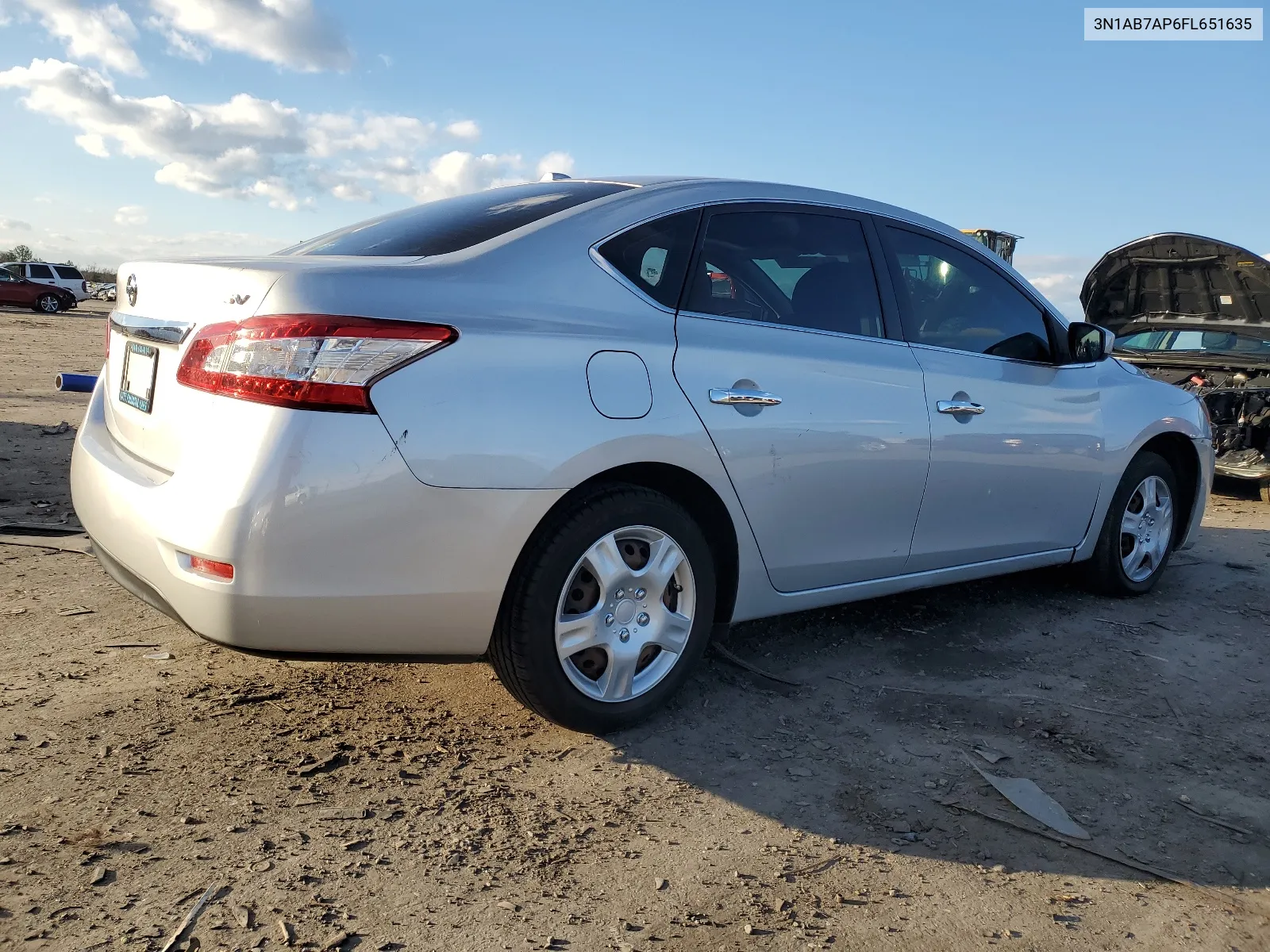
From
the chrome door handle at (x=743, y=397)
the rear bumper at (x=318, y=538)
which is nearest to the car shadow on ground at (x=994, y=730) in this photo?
the rear bumper at (x=318, y=538)

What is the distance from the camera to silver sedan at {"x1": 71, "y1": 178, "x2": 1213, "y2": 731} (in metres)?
2.44

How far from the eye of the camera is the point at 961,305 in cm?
406

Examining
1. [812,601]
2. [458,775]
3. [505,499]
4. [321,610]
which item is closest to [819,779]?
[812,601]

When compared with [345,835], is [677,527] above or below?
above

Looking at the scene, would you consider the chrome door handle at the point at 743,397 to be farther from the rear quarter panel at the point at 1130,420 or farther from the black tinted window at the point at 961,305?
the rear quarter panel at the point at 1130,420

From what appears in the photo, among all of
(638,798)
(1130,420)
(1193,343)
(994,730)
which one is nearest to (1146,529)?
(1130,420)

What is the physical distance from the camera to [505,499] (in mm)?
2602

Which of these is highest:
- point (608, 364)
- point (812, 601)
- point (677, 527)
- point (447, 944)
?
point (608, 364)

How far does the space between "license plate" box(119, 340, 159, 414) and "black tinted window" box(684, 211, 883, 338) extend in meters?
1.52

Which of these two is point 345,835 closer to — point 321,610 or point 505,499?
point 321,610

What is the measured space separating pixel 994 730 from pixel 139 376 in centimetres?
277

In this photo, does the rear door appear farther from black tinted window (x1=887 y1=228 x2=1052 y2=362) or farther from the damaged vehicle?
the damaged vehicle

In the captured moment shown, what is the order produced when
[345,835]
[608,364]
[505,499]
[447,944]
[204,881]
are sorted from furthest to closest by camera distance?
[608,364] → [505,499] → [345,835] → [204,881] → [447,944]

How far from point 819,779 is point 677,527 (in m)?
0.81
